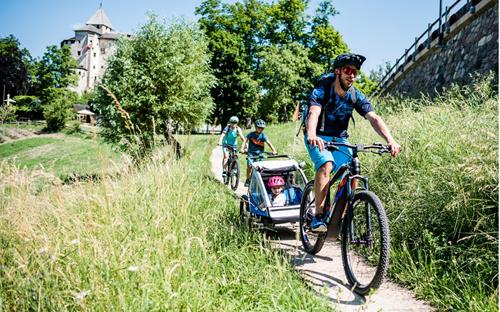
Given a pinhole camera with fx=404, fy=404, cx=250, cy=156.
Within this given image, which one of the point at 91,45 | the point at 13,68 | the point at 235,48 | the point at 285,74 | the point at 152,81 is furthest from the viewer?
the point at 91,45

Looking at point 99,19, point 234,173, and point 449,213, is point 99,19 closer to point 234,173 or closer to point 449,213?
point 234,173

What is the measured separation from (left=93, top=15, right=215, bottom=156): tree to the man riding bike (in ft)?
48.9

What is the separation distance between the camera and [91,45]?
115m

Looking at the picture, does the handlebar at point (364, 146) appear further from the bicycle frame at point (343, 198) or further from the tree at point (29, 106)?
the tree at point (29, 106)

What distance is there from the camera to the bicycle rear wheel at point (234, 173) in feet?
33.0

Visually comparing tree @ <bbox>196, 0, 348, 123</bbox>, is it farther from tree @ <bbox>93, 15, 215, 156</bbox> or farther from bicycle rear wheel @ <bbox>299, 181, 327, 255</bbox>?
bicycle rear wheel @ <bbox>299, 181, 327, 255</bbox>

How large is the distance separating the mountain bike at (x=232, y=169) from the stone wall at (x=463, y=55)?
17.3 feet

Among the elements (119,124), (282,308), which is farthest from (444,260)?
(119,124)

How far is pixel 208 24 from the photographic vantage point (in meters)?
36.6

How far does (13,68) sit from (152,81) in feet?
176

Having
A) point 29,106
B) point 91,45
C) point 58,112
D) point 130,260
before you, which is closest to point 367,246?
point 130,260

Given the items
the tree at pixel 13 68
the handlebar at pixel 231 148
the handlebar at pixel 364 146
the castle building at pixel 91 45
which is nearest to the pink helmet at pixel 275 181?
the handlebar at pixel 364 146

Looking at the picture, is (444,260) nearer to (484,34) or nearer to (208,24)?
(484,34)

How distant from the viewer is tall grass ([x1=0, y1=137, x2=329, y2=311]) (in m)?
2.54
